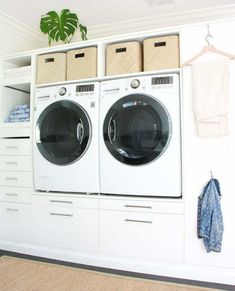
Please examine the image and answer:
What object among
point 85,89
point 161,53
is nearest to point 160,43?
point 161,53

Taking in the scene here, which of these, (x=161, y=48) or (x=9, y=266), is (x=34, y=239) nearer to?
(x=9, y=266)

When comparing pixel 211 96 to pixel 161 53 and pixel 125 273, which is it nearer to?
pixel 161 53

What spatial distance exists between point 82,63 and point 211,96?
1.07 meters

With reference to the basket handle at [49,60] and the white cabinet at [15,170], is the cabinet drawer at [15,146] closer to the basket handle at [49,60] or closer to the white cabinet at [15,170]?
the white cabinet at [15,170]

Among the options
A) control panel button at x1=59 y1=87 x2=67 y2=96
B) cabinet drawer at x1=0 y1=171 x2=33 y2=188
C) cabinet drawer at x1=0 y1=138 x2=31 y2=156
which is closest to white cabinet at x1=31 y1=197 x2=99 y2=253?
cabinet drawer at x1=0 y1=171 x2=33 y2=188

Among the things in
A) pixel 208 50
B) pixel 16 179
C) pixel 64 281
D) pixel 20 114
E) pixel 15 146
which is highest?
pixel 208 50

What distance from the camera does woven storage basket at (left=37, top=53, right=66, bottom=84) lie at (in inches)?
92.0

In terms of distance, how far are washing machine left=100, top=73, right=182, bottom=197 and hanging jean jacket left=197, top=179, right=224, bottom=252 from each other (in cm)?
20

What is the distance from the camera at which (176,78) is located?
77.6 inches

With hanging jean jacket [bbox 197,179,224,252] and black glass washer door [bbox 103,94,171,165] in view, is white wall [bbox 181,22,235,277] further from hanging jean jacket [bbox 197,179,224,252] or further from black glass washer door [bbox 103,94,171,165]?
black glass washer door [bbox 103,94,171,165]

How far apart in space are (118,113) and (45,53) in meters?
0.91

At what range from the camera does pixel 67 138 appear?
7.48 ft

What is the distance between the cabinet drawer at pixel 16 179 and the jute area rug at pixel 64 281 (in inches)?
26.0

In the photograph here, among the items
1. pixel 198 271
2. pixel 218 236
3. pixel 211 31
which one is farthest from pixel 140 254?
pixel 211 31
